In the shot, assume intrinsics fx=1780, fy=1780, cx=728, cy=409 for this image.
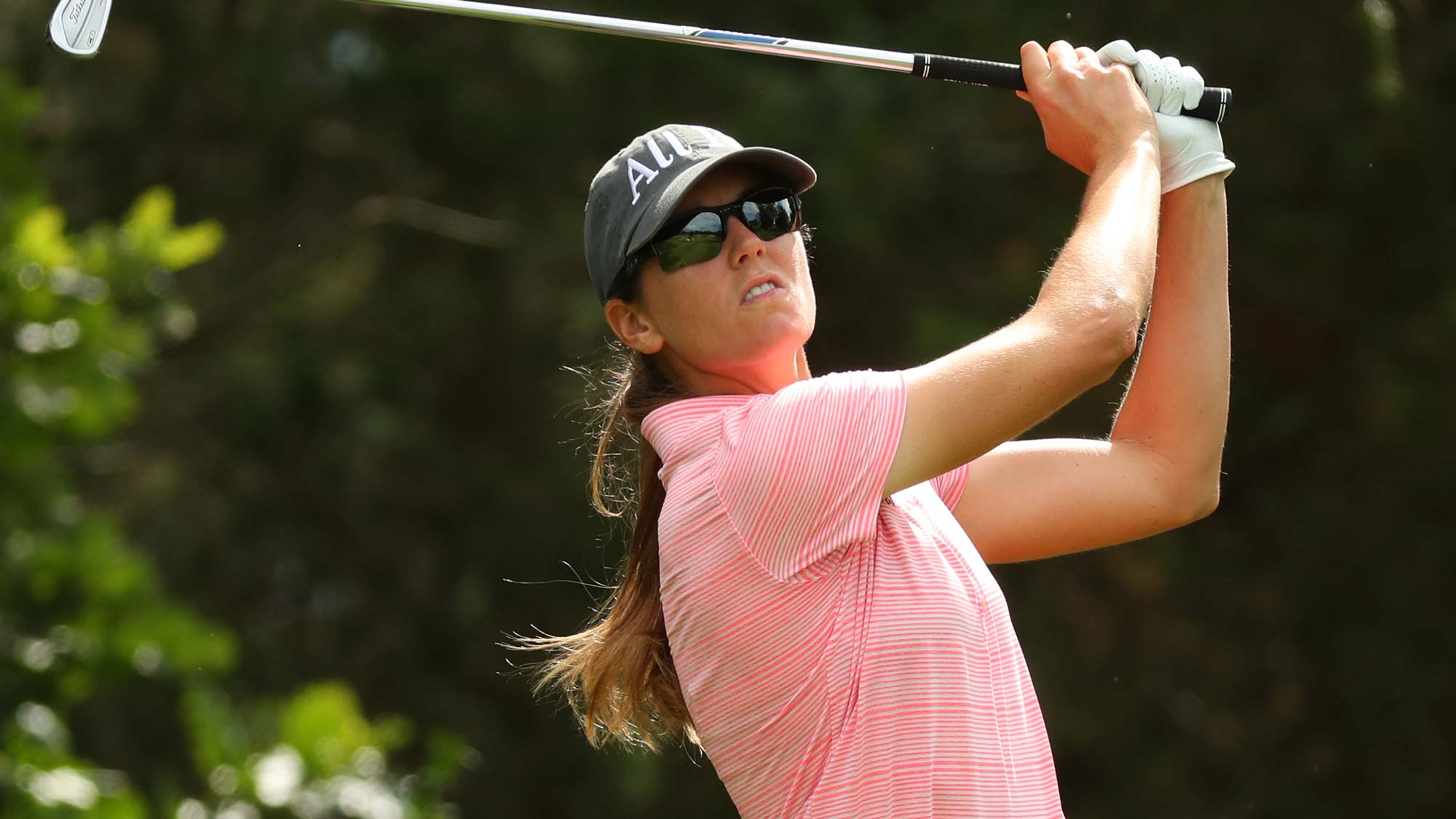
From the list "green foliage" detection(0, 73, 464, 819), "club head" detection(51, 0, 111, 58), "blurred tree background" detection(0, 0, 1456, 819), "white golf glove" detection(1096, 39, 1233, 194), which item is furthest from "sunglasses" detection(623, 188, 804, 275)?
"blurred tree background" detection(0, 0, 1456, 819)

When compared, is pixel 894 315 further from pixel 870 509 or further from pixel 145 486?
pixel 870 509

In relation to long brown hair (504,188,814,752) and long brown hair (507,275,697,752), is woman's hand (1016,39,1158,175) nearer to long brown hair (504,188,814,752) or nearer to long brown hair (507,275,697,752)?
long brown hair (504,188,814,752)

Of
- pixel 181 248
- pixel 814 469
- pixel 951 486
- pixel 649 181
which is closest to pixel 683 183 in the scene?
pixel 649 181

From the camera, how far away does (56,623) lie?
5.33m

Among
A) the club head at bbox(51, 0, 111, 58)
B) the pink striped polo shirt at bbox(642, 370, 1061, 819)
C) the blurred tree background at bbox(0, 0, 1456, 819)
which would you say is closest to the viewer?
the pink striped polo shirt at bbox(642, 370, 1061, 819)

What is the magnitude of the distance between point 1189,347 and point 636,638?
2.60 feet

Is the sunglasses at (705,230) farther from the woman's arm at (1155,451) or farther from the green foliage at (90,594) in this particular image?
the green foliage at (90,594)

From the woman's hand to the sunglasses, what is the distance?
348 millimetres

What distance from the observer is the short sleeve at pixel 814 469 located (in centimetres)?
190

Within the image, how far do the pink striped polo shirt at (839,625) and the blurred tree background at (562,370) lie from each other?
3643mm

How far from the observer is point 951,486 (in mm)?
2287

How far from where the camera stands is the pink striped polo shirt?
6.23 ft

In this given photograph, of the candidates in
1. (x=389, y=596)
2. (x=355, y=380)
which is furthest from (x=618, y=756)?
(x=355, y=380)

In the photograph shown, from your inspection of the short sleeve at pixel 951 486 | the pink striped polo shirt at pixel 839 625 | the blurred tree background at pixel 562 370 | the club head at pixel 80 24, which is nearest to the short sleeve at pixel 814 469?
the pink striped polo shirt at pixel 839 625
